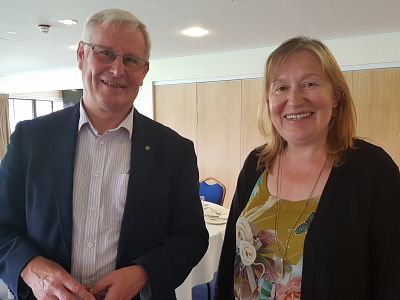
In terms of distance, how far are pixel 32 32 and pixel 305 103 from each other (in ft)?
11.8

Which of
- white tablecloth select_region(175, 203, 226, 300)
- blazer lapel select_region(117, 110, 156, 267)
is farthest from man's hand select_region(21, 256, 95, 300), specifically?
white tablecloth select_region(175, 203, 226, 300)

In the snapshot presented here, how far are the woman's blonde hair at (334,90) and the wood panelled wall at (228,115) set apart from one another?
3.10 metres

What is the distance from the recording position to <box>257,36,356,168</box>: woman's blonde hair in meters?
1.13

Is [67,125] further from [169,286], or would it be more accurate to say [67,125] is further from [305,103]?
[305,103]

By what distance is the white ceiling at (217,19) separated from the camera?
283 centimetres

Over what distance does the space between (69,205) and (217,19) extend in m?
2.68

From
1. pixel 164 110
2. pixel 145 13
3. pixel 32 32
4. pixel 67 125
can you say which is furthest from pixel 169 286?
pixel 164 110

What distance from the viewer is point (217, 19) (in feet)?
10.6

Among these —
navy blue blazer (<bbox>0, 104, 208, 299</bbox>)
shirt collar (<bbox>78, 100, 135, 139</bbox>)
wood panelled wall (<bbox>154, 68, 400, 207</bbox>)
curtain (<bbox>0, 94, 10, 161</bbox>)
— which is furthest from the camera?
curtain (<bbox>0, 94, 10, 161</bbox>)

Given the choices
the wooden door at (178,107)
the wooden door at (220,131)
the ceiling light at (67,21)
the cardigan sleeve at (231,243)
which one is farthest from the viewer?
the wooden door at (178,107)

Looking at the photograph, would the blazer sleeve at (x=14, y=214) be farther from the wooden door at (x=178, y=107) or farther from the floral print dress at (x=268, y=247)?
the wooden door at (x=178, y=107)

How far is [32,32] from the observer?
3.75m

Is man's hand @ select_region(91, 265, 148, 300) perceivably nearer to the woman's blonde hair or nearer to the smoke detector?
the woman's blonde hair

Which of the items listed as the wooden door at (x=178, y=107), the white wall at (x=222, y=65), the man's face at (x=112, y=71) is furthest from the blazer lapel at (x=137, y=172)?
the wooden door at (x=178, y=107)
